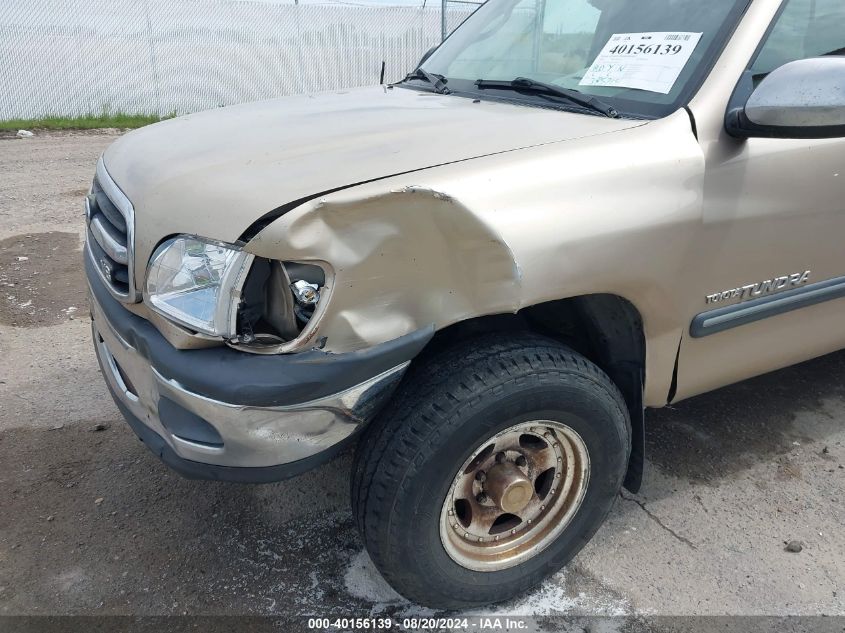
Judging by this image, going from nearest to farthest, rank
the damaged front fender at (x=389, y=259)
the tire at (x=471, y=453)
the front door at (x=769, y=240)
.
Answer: the damaged front fender at (x=389, y=259)
the tire at (x=471, y=453)
the front door at (x=769, y=240)

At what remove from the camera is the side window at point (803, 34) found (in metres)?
2.07

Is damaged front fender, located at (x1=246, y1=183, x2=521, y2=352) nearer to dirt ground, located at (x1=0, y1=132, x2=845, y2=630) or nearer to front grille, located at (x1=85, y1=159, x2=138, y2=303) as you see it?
front grille, located at (x1=85, y1=159, x2=138, y2=303)

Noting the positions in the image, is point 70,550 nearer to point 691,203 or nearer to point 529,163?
point 529,163

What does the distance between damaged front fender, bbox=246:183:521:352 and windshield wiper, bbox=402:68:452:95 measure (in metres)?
1.34

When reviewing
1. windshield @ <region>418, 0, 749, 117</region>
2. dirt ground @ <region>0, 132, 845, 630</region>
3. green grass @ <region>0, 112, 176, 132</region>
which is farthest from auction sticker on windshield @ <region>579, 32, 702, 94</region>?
green grass @ <region>0, 112, 176, 132</region>

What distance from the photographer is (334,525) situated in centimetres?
242

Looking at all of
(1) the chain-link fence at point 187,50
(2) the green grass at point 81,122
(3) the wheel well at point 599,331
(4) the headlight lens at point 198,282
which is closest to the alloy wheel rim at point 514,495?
(3) the wheel well at point 599,331

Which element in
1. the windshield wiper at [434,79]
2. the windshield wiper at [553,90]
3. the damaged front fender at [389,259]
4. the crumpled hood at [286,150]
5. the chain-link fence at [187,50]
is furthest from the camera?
the chain-link fence at [187,50]

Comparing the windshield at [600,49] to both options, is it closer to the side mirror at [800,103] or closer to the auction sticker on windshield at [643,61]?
the auction sticker on windshield at [643,61]

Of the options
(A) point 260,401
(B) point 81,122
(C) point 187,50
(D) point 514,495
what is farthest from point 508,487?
(C) point 187,50

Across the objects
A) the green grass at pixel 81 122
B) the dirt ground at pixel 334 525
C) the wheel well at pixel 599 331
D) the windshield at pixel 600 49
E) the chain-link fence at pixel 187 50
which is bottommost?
the green grass at pixel 81 122

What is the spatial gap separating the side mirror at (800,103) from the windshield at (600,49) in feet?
0.64

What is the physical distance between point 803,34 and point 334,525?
2349 millimetres

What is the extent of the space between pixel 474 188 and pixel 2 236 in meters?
5.36
